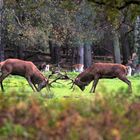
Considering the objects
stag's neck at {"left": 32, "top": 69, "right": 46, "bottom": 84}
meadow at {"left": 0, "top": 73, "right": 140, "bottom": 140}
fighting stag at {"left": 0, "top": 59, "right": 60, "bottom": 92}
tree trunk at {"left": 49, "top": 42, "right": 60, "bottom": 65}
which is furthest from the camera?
tree trunk at {"left": 49, "top": 42, "right": 60, "bottom": 65}

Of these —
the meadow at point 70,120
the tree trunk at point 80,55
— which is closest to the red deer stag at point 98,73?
the meadow at point 70,120

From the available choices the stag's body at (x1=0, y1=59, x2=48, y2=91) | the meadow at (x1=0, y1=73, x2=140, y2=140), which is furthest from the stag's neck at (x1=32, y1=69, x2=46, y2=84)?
the meadow at (x1=0, y1=73, x2=140, y2=140)

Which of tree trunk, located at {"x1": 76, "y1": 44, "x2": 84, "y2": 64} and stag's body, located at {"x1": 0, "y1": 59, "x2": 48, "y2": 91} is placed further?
tree trunk, located at {"x1": 76, "y1": 44, "x2": 84, "y2": 64}

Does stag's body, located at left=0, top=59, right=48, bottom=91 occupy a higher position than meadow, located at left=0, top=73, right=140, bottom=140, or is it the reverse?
meadow, located at left=0, top=73, right=140, bottom=140

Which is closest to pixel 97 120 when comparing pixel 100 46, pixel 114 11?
pixel 114 11

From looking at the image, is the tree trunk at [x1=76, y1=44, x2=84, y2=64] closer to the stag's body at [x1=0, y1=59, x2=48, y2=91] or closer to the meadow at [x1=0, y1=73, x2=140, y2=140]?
the stag's body at [x1=0, y1=59, x2=48, y2=91]

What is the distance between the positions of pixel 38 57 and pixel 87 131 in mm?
50402

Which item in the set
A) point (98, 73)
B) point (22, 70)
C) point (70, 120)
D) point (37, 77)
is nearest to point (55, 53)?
point (22, 70)

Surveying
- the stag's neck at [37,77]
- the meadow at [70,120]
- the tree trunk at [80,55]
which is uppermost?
the meadow at [70,120]

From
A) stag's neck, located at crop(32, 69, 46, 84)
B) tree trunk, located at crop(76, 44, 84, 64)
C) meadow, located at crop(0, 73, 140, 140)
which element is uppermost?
meadow, located at crop(0, 73, 140, 140)

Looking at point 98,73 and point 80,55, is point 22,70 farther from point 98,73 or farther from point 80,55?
point 80,55

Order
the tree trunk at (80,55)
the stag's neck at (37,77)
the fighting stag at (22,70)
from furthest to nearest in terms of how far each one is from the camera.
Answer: the tree trunk at (80,55) < the fighting stag at (22,70) < the stag's neck at (37,77)

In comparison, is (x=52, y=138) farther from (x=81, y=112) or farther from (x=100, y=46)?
(x=100, y=46)

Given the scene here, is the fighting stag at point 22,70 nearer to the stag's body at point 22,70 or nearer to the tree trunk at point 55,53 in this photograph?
the stag's body at point 22,70
